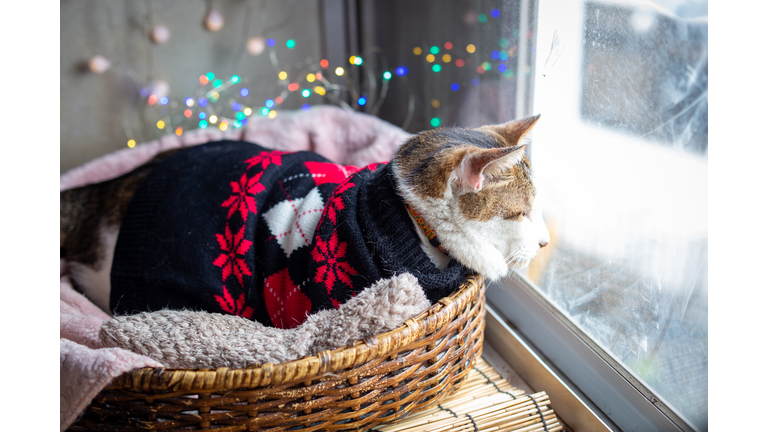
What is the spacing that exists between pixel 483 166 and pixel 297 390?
0.43 metres

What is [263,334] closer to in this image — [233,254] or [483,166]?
[233,254]

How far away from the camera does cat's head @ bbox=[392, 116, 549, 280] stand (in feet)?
2.70

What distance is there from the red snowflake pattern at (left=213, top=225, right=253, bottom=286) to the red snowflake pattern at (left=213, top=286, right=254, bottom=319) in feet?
0.11

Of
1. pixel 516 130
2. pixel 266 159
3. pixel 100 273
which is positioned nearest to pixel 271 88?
pixel 266 159

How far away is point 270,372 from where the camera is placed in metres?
0.68

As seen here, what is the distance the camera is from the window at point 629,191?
740 mm

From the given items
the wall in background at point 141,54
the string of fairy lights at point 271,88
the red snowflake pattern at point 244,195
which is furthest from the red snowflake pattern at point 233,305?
the wall in background at point 141,54

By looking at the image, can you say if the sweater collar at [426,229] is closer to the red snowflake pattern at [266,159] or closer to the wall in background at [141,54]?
the red snowflake pattern at [266,159]

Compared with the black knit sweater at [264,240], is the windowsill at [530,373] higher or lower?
lower

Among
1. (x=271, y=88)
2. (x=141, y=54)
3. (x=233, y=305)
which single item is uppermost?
(x=141, y=54)

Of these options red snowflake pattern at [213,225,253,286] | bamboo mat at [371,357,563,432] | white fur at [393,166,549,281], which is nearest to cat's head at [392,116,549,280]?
white fur at [393,166,549,281]

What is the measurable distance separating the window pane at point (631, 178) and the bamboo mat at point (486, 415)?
0.18 m

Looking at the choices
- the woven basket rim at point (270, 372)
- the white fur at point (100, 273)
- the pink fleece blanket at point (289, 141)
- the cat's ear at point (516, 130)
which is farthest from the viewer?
the pink fleece blanket at point (289, 141)

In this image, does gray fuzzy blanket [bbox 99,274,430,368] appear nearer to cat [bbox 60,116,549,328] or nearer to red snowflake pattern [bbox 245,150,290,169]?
cat [bbox 60,116,549,328]
